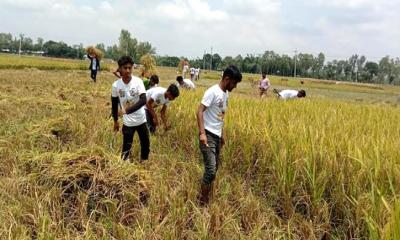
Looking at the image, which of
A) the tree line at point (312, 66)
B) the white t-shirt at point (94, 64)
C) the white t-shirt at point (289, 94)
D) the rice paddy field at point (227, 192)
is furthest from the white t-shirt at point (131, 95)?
the tree line at point (312, 66)

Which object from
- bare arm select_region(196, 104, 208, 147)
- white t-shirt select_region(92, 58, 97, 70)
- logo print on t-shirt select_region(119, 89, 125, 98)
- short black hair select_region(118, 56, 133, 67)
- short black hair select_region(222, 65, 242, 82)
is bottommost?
bare arm select_region(196, 104, 208, 147)

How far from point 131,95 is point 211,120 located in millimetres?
1102

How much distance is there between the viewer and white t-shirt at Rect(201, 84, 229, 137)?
12.8 feet

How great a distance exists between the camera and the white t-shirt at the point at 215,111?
154 inches

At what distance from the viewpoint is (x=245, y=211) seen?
361cm

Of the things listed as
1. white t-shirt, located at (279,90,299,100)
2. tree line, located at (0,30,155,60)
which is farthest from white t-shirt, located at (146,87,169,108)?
tree line, located at (0,30,155,60)

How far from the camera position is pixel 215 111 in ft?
13.1

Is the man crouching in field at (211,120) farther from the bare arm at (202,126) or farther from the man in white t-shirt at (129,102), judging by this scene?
the man in white t-shirt at (129,102)

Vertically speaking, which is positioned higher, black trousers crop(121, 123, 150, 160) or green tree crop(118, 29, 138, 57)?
green tree crop(118, 29, 138, 57)

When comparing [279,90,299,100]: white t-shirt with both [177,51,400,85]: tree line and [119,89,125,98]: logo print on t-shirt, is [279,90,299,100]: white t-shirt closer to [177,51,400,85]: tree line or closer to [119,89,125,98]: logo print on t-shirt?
[119,89,125,98]: logo print on t-shirt

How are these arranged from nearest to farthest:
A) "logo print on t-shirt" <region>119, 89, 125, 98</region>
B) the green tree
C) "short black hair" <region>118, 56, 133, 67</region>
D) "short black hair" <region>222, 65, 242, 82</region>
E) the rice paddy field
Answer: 1. the rice paddy field
2. "short black hair" <region>222, 65, 242, 82</region>
3. "short black hair" <region>118, 56, 133, 67</region>
4. "logo print on t-shirt" <region>119, 89, 125, 98</region>
5. the green tree

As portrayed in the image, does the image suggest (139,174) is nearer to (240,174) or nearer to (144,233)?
(144,233)

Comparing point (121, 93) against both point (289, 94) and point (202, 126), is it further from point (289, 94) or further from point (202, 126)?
point (289, 94)

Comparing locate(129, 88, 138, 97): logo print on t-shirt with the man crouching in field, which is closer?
the man crouching in field
